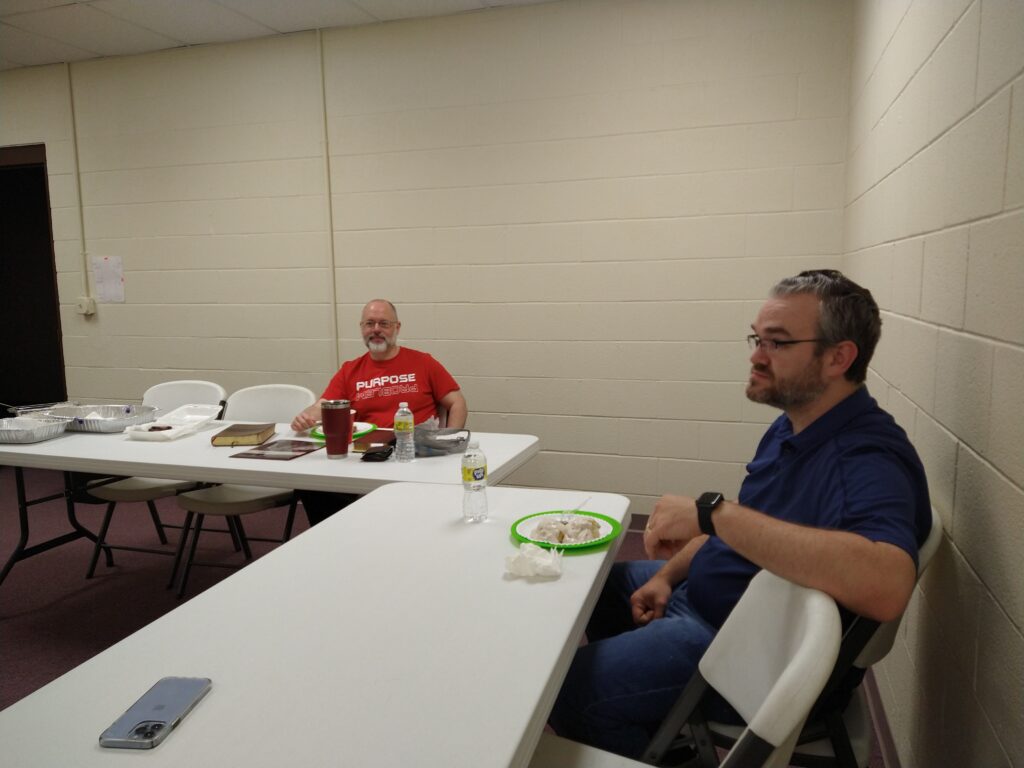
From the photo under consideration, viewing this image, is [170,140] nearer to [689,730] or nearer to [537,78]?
[537,78]

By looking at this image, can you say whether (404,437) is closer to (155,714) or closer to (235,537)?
(155,714)

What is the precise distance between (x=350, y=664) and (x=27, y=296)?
6462 millimetres

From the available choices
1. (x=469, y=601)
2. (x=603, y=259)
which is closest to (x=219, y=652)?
(x=469, y=601)

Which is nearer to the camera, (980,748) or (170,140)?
(980,748)

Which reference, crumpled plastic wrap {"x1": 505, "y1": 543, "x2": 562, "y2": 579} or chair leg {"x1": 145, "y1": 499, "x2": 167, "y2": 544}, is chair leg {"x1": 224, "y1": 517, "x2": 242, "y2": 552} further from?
crumpled plastic wrap {"x1": 505, "y1": 543, "x2": 562, "y2": 579}

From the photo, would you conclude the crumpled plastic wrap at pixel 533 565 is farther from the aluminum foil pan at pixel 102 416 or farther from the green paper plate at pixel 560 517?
the aluminum foil pan at pixel 102 416

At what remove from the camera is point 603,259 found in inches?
150

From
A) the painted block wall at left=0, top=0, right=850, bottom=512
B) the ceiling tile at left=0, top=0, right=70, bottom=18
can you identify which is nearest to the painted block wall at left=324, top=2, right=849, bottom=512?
the painted block wall at left=0, top=0, right=850, bottom=512

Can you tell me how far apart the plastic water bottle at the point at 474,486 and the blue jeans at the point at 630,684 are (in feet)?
1.54

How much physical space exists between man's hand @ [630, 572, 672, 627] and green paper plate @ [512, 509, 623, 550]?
0.52 ft

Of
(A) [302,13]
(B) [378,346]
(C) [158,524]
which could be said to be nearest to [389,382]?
Answer: (B) [378,346]

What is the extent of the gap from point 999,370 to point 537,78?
10.4ft

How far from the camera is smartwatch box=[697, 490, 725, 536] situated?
4.33 ft

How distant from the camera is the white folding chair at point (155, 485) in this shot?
310 cm
